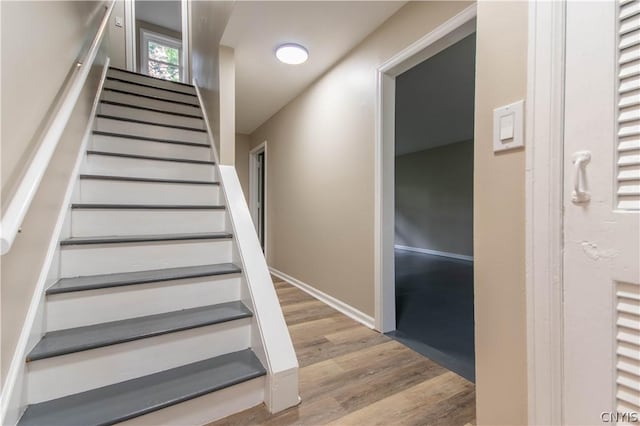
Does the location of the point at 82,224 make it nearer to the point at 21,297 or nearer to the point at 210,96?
the point at 21,297

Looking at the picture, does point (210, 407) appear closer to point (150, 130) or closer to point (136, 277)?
point (136, 277)

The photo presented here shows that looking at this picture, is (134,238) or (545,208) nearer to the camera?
(545,208)

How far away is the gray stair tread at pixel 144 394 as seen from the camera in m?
0.95

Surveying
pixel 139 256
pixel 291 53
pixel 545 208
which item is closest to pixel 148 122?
pixel 291 53

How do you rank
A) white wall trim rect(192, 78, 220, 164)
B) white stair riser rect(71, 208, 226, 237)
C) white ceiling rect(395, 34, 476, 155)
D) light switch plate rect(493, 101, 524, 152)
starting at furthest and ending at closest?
white ceiling rect(395, 34, 476, 155) < white wall trim rect(192, 78, 220, 164) < white stair riser rect(71, 208, 226, 237) < light switch plate rect(493, 101, 524, 152)

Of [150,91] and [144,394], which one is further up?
[150,91]

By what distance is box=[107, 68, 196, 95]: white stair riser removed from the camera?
313 centimetres

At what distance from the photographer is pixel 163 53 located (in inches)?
188

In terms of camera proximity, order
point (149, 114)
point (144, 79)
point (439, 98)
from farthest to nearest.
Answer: point (439, 98) → point (144, 79) → point (149, 114)

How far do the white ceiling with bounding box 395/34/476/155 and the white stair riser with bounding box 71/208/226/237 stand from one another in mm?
2551

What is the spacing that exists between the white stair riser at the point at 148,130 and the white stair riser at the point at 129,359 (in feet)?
6.45

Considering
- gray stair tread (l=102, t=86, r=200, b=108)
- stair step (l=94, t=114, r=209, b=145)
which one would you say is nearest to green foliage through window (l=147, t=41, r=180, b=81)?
gray stair tread (l=102, t=86, r=200, b=108)

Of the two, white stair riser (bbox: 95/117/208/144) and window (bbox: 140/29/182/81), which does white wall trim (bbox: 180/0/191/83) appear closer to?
window (bbox: 140/29/182/81)

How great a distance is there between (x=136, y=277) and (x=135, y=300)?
12cm
